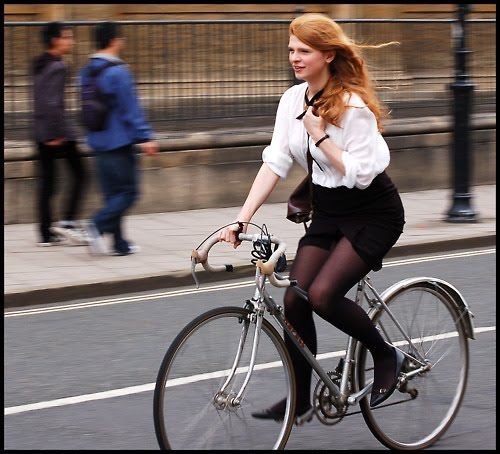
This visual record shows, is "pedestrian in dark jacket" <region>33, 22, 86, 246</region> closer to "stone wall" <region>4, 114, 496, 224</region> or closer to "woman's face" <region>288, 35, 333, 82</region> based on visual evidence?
"stone wall" <region>4, 114, 496, 224</region>

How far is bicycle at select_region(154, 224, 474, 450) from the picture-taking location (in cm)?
460

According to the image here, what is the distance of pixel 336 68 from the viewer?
4855 millimetres

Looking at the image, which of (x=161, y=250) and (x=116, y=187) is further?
(x=161, y=250)

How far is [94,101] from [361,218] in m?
5.44

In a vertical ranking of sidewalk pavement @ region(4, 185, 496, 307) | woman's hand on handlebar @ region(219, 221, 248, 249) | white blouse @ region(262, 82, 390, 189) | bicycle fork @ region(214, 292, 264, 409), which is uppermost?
white blouse @ region(262, 82, 390, 189)

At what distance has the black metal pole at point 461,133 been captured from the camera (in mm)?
12539

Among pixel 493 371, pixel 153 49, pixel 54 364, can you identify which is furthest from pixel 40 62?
pixel 493 371

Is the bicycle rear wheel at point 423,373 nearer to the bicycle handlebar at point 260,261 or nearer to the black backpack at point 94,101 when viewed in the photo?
the bicycle handlebar at point 260,261

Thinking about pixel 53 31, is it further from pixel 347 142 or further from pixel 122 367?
pixel 347 142

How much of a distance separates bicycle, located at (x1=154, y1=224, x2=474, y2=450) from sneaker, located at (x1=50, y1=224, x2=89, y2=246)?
19.2 ft

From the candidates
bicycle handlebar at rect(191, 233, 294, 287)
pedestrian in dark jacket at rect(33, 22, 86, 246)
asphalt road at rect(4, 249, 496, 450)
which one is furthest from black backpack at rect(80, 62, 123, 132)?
bicycle handlebar at rect(191, 233, 294, 287)

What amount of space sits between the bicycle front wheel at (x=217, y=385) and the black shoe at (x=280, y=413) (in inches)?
0.8

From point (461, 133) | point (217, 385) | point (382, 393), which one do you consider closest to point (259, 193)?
point (217, 385)

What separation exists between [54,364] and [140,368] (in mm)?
476
